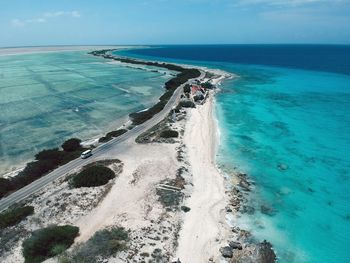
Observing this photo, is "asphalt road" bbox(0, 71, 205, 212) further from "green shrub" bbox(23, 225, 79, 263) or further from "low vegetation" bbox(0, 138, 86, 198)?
"green shrub" bbox(23, 225, 79, 263)

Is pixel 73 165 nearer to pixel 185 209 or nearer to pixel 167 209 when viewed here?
pixel 167 209

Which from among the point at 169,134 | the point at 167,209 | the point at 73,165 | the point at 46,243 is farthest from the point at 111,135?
the point at 46,243

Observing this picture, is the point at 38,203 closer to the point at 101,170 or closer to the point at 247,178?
the point at 101,170

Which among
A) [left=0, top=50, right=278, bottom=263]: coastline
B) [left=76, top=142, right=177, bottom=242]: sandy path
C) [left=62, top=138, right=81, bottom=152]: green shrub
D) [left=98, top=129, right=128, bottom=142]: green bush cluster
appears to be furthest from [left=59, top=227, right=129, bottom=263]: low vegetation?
[left=98, top=129, right=128, bottom=142]: green bush cluster

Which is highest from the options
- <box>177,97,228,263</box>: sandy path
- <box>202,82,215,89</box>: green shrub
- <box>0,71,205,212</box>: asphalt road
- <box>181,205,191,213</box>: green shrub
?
<box>181,205,191,213</box>: green shrub

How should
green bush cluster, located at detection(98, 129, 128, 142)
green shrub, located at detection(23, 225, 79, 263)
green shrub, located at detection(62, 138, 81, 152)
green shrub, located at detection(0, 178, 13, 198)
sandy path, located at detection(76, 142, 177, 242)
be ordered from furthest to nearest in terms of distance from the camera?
green bush cluster, located at detection(98, 129, 128, 142) → green shrub, located at detection(62, 138, 81, 152) → green shrub, located at detection(0, 178, 13, 198) → sandy path, located at detection(76, 142, 177, 242) → green shrub, located at detection(23, 225, 79, 263)

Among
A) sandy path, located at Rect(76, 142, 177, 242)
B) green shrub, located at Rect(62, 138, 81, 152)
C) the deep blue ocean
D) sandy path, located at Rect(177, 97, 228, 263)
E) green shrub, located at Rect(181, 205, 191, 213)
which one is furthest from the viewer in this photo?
green shrub, located at Rect(62, 138, 81, 152)

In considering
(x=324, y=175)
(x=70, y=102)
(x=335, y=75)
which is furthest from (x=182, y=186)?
(x=335, y=75)

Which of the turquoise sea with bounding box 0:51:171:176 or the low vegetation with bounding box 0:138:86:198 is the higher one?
the low vegetation with bounding box 0:138:86:198
